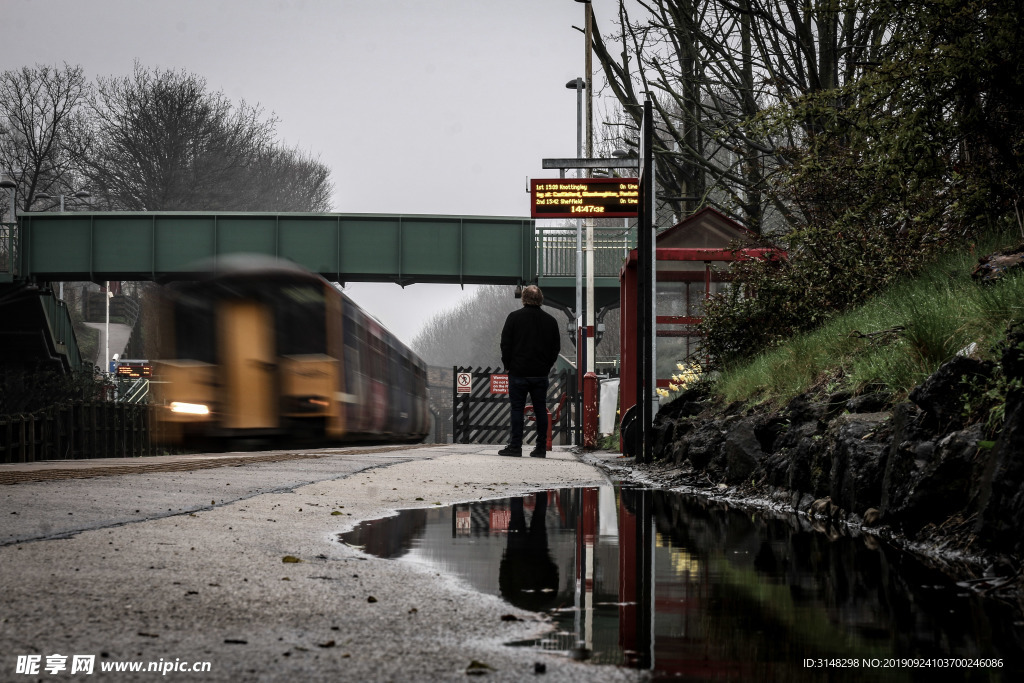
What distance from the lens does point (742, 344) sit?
506 inches

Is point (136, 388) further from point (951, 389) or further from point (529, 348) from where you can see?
point (951, 389)

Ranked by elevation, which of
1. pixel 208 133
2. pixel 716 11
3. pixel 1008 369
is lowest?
pixel 1008 369

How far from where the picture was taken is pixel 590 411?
68.7 feet

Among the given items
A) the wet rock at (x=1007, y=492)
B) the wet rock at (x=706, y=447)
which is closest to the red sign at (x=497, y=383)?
the wet rock at (x=706, y=447)

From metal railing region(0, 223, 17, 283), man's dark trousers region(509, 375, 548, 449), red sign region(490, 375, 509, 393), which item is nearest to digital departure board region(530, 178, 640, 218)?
man's dark trousers region(509, 375, 548, 449)

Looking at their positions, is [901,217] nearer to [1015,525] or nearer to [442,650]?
[1015,525]

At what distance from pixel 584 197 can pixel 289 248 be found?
66.3ft

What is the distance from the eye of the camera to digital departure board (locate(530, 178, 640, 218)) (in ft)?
61.3

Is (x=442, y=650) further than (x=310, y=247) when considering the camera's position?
No

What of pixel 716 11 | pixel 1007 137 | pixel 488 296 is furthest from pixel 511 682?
pixel 488 296

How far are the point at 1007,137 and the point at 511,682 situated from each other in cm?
790

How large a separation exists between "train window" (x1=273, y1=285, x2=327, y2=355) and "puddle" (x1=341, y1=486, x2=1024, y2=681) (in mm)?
10363

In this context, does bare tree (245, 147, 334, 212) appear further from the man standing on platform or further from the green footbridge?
the man standing on platform

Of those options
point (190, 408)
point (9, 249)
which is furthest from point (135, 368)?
point (190, 408)
